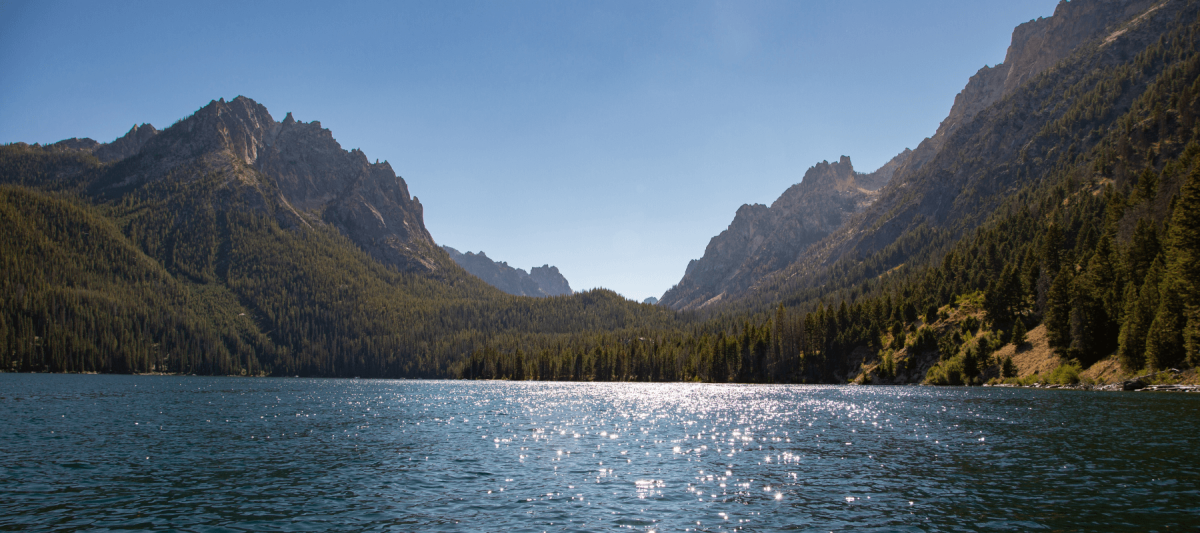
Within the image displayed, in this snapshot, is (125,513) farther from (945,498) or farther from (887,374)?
(887,374)

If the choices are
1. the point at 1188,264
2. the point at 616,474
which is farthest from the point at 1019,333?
the point at 616,474

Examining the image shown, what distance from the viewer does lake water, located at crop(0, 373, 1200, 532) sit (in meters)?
21.5

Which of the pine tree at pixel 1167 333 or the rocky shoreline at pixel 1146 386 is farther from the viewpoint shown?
the pine tree at pixel 1167 333

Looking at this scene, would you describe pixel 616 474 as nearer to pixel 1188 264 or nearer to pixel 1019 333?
pixel 1188 264

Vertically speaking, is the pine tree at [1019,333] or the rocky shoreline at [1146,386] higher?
the pine tree at [1019,333]

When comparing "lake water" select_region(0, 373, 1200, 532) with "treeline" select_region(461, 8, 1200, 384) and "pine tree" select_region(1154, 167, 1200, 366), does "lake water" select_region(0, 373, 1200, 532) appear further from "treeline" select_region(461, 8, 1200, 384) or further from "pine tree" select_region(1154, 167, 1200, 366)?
"treeline" select_region(461, 8, 1200, 384)

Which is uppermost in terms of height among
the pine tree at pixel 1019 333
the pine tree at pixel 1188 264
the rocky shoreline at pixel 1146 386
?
the pine tree at pixel 1188 264

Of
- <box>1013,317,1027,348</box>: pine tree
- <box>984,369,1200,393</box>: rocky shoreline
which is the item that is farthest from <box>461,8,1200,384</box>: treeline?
<box>984,369,1200,393</box>: rocky shoreline

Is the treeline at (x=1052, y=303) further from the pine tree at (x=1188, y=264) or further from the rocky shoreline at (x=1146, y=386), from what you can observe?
the rocky shoreline at (x=1146, y=386)

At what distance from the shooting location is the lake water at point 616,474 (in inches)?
845

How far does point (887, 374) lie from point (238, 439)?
468 feet

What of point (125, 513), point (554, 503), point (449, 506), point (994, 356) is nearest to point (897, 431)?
point (554, 503)

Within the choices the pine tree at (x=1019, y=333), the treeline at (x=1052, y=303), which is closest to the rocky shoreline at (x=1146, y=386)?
the treeline at (x=1052, y=303)

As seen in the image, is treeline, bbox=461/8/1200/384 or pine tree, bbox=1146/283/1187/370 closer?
pine tree, bbox=1146/283/1187/370
